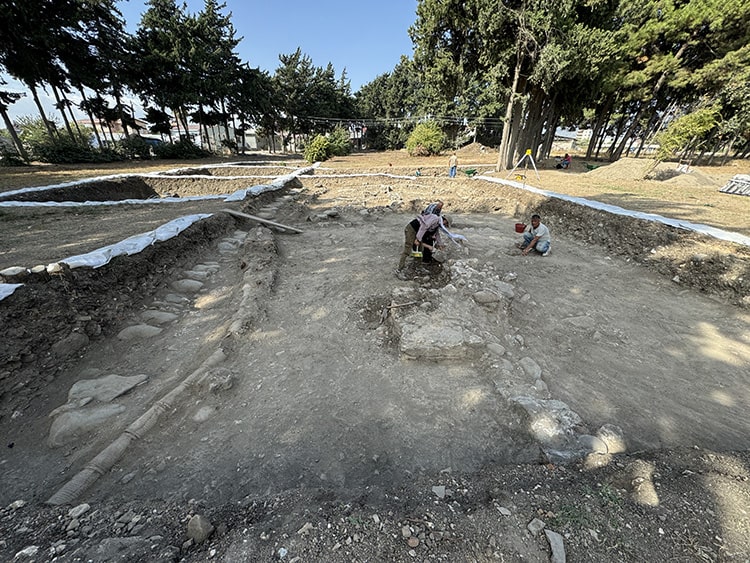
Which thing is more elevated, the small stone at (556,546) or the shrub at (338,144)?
the shrub at (338,144)

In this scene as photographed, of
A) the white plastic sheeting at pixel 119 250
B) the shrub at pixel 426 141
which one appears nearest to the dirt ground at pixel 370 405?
the white plastic sheeting at pixel 119 250

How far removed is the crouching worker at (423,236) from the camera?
5277 mm

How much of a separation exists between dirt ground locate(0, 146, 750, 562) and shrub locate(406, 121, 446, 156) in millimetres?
24000

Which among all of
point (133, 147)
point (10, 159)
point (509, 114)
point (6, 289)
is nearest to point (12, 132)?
point (10, 159)

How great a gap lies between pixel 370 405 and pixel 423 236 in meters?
3.34

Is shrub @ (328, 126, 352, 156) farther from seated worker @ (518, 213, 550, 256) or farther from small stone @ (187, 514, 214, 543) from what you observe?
small stone @ (187, 514, 214, 543)

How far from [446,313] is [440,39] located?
57.2 ft

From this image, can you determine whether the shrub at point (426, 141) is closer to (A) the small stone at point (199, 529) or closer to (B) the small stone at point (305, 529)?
(B) the small stone at point (305, 529)

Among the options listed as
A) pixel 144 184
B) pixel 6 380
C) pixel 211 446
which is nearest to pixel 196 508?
pixel 211 446

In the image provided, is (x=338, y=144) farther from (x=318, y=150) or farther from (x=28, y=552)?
(x=28, y=552)

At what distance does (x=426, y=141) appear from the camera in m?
27.5

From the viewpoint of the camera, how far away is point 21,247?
16.7ft

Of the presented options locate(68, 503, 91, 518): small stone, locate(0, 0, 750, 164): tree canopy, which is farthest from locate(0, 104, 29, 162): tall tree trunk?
locate(68, 503, 91, 518): small stone

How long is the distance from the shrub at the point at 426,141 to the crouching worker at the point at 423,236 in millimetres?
24876
